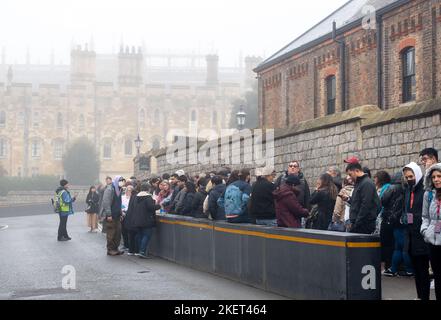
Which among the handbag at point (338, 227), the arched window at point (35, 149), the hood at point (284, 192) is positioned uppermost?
the arched window at point (35, 149)

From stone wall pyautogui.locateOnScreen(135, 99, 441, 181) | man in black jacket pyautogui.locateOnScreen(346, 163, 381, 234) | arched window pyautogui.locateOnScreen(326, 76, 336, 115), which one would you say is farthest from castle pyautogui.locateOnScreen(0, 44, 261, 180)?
man in black jacket pyautogui.locateOnScreen(346, 163, 381, 234)

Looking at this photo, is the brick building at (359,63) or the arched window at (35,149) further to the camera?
the arched window at (35,149)

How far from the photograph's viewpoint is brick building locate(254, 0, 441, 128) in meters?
23.4

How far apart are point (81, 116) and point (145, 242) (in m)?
83.9

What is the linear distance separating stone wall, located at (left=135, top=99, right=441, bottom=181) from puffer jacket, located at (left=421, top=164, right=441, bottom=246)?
510cm

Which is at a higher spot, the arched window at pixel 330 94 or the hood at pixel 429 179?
the arched window at pixel 330 94

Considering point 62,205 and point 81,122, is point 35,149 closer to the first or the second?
point 81,122

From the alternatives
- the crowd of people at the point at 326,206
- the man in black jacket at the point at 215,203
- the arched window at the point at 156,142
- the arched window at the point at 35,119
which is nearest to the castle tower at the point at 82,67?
the arched window at the point at 35,119

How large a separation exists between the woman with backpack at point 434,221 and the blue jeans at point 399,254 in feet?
10.5

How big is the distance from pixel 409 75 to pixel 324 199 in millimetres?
12981

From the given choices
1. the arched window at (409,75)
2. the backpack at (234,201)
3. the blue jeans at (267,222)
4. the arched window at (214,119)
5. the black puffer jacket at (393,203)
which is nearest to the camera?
the black puffer jacket at (393,203)

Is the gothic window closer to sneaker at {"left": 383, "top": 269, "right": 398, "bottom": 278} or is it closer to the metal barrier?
the metal barrier

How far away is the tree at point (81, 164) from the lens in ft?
294

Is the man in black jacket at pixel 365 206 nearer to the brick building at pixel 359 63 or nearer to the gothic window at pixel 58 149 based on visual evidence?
the brick building at pixel 359 63
